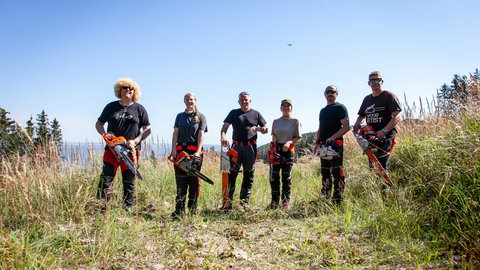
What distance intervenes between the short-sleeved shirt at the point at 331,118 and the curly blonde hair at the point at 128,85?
9.62 feet

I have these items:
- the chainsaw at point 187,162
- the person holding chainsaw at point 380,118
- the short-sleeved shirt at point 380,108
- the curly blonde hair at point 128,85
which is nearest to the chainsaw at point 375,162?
the person holding chainsaw at point 380,118

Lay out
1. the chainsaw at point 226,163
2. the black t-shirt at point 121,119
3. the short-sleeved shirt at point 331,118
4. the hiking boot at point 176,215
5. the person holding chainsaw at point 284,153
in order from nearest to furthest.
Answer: the hiking boot at point 176,215
the black t-shirt at point 121,119
the short-sleeved shirt at point 331,118
the chainsaw at point 226,163
the person holding chainsaw at point 284,153

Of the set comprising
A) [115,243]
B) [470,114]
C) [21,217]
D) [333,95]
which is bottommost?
[115,243]

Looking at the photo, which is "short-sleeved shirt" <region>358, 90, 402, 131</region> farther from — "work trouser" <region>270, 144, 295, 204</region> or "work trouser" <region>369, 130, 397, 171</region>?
"work trouser" <region>270, 144, 295, 204</region>

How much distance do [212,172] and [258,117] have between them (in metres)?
3.23

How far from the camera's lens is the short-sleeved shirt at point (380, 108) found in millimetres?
4246

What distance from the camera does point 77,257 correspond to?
269 cm

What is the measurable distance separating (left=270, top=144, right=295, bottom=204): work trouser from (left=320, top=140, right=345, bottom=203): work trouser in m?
0.55

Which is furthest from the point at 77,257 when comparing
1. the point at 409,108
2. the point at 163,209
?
the point at 409,108

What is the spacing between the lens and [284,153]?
4949mm

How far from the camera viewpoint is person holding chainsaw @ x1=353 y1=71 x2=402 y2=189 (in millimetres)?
4164

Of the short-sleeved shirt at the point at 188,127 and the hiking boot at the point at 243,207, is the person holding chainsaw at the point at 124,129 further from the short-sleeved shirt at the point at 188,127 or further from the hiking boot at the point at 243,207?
the hiking boot at the point at 243,207

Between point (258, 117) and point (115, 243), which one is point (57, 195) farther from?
point (258, 117)

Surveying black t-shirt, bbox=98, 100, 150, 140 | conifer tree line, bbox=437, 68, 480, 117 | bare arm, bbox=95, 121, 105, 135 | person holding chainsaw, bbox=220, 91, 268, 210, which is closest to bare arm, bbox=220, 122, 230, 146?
person holding chainsaw, bbox=220, 91, 268, 210
